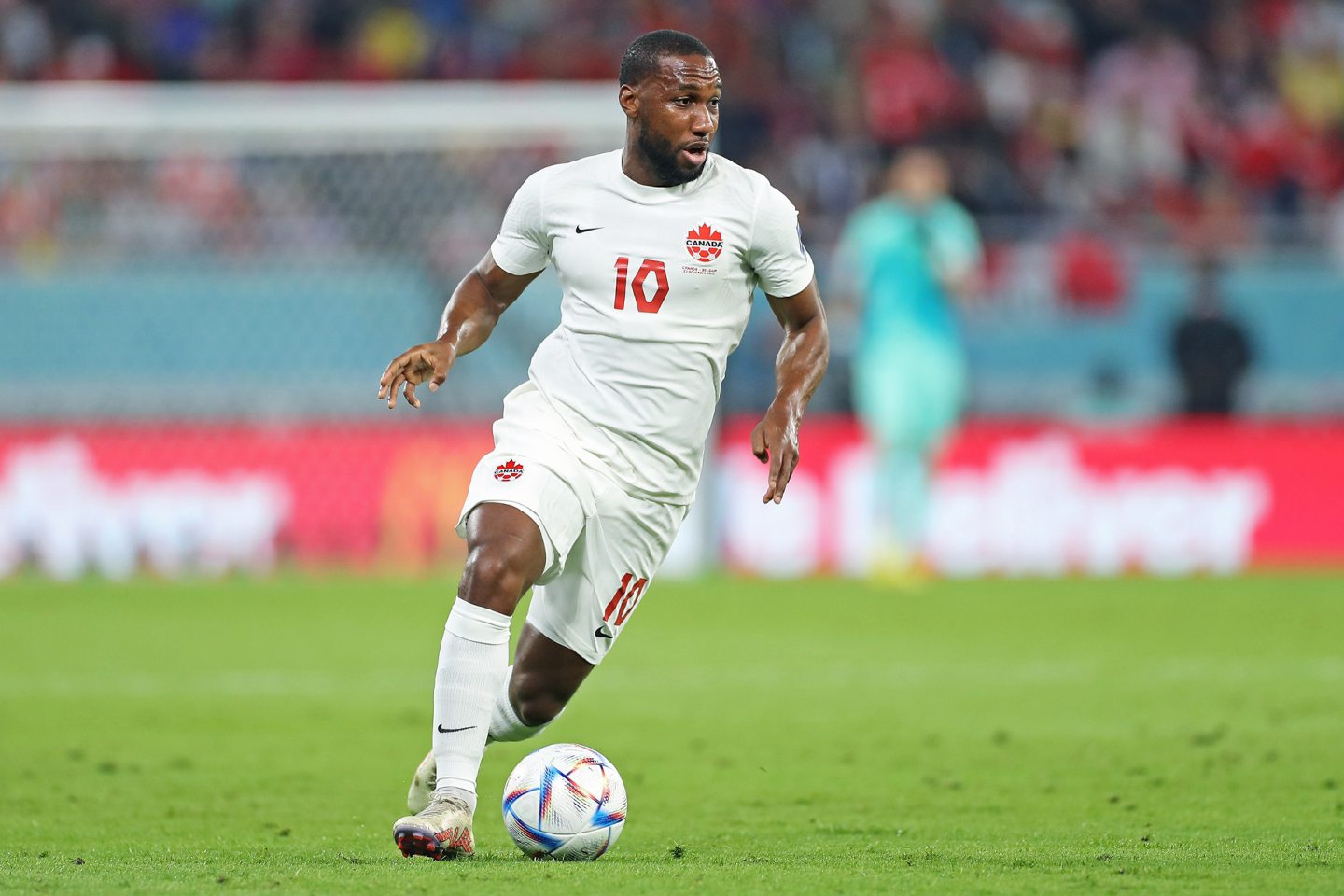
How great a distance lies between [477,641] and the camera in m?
5.20

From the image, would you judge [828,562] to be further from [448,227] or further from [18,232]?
[18,232]

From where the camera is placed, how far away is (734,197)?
5.72 meters

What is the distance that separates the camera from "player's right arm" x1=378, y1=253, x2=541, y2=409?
547cm

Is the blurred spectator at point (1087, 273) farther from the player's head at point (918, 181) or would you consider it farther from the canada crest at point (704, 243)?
the canada crest at point (704, 243)

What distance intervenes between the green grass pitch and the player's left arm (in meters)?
1.04

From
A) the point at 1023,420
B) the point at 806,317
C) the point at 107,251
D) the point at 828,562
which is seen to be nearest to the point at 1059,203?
the point at 1023,420

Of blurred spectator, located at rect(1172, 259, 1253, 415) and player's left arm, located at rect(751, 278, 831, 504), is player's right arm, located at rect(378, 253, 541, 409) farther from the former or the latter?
blurred spectator, located at rect(1172, 259, 1253, 415)

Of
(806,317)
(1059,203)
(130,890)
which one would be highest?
(1059,203)

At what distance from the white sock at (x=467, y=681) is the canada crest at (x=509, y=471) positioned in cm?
36

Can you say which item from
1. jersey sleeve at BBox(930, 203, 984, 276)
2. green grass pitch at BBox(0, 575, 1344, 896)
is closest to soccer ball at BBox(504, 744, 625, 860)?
green grass pitch at BBox(0, 575, 1344, 896)

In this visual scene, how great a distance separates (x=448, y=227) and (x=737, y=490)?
338cm

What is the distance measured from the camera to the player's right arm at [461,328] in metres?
5.47

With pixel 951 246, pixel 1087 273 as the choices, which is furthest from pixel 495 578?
pixel 1087 273

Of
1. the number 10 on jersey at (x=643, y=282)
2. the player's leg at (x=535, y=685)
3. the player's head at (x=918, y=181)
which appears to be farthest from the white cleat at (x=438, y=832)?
the player's head at (x=918, y=181)
